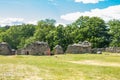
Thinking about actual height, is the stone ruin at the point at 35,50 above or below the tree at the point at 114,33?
below

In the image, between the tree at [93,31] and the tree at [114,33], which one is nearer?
the tree at [114,33]

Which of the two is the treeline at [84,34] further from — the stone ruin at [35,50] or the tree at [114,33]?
the stone ruin at [35,50]

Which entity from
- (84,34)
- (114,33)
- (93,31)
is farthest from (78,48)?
(114,33)

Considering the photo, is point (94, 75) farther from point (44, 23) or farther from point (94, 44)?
point (44, 23)

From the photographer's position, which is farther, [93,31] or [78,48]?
[93,31]

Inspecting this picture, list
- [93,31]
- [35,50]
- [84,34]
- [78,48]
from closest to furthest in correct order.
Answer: [35,50], [78,48], [84,34], [93,31]

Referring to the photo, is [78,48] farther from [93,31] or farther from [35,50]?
[93,31]

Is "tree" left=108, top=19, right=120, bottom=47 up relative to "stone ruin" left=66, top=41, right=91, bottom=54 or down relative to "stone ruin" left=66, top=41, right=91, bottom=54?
up

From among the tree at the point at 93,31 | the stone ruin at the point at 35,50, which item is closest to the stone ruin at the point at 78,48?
the stone ruin at the point at 35,50

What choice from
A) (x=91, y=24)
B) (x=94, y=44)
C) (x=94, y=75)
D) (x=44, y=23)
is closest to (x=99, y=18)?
(x=91, y=24)

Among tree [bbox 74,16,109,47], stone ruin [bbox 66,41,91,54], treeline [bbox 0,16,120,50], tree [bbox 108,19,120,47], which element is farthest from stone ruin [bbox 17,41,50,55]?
tree [bbox 108,19,120,47]

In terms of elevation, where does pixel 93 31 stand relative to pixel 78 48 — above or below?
above

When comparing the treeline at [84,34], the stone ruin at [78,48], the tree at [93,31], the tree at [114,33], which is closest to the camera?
the stone ruin at [78,48]

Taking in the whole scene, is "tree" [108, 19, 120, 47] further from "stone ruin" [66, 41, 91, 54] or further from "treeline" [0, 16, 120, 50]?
"stone ruin" [66, 41, 91, 54]
